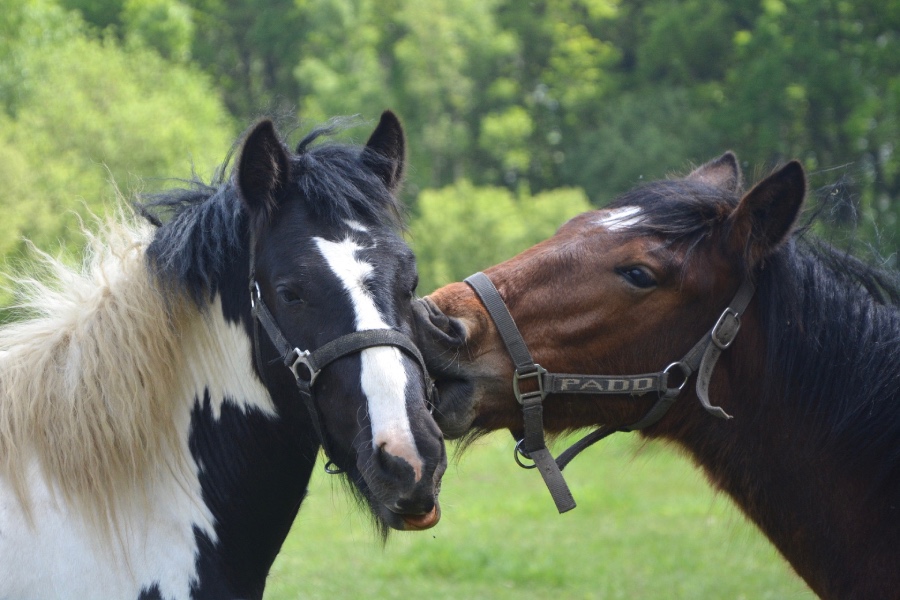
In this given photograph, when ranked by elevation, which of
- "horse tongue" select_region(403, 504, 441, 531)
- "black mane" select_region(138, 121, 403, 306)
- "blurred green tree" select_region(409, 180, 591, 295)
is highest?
"black mane" select_region(138, 121, 403, 306)

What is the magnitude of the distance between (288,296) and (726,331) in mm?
1489

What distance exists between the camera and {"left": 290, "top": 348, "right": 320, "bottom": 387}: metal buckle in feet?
9.12

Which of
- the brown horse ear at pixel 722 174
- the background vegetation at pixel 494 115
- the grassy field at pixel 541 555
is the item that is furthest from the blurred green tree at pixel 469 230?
the brown horse ear at pixel 722 174

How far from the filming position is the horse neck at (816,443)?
9.71 ft

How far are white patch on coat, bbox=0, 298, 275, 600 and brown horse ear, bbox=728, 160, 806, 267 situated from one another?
5.63 ft

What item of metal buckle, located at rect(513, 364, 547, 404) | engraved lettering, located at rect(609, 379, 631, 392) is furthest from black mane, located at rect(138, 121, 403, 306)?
engraved lettering, located at rect(609, 379, 631, 392)

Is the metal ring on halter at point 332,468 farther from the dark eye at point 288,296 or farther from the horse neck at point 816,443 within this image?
the horse neck at point 816,443

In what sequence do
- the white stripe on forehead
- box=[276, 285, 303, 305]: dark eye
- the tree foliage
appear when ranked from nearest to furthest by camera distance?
box=[276, 285, 303, 305]: dark eye < the white stripe on forehead < the tree foliage

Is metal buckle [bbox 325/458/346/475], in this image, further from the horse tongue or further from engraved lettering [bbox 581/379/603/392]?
engraved lettering [bbox 581/379/603/392]

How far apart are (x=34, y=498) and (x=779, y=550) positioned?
2.51 metres

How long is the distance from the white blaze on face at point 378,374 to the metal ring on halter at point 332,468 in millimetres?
327

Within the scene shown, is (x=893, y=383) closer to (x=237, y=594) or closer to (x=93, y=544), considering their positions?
(x=237, y=594)

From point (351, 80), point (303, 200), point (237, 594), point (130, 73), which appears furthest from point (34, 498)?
point (351, 80)

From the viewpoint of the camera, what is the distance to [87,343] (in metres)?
2.99
